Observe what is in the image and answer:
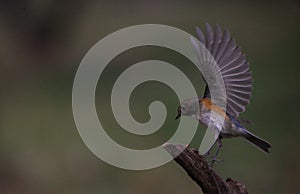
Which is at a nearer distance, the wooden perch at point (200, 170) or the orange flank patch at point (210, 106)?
the wooden perch at point (200, 170)

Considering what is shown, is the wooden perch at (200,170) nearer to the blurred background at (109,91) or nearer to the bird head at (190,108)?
the bird head at (190,108)

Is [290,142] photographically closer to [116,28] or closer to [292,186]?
[292,186]

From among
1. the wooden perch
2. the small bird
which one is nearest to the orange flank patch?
the small bird

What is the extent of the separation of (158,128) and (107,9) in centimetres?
984

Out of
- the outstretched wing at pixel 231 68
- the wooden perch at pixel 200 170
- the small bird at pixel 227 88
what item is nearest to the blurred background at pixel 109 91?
the small bird at pixel 227 88

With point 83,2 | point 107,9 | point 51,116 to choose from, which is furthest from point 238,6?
point 51,116

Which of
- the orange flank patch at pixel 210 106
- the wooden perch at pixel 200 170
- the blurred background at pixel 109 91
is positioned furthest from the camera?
the blurred background at pixel 109 91

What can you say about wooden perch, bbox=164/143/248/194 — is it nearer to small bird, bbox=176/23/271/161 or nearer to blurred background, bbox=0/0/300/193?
small bird, bbox=176/23/271/161

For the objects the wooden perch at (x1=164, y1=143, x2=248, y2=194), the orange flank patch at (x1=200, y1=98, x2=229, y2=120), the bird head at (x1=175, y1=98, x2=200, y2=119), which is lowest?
the wooden perch at (x1=164, y1=143, x2=248, y2=194)

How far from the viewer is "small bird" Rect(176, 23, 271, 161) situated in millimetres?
6707

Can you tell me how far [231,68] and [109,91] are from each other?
30.7 feet

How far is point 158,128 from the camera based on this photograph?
43.4 feet

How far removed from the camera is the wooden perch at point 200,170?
584 centimetres

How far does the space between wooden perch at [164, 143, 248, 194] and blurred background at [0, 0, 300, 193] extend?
4.59 meters
